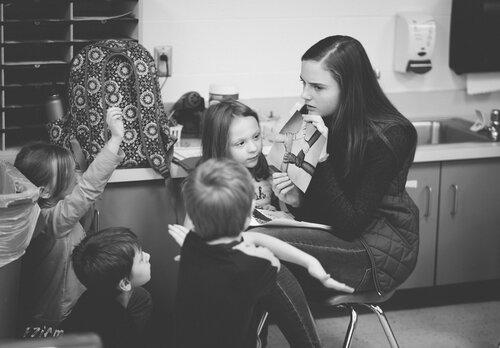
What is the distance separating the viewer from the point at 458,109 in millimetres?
3854

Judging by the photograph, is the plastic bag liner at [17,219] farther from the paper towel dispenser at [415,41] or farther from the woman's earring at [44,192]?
the paper towel dispenser at [415,41]

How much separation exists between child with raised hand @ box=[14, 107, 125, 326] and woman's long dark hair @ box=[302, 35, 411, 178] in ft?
2.25

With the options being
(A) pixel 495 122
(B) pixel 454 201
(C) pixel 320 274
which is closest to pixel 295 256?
(C) pixel 320 274

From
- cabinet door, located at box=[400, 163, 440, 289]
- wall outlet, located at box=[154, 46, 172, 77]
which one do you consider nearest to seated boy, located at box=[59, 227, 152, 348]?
wall outlet, located at box=[154, 46, 172, 77]

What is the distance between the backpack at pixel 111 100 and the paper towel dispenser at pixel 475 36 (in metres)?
1.45

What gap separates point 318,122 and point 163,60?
1.11 meters

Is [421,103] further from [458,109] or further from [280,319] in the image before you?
[280,319]

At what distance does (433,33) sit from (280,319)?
1747mm

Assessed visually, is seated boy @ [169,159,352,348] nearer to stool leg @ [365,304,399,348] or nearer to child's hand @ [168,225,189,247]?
child's hand @ [168,225,189,247]

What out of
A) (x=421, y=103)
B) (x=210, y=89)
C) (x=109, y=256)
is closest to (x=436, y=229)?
(x=421, y=103)

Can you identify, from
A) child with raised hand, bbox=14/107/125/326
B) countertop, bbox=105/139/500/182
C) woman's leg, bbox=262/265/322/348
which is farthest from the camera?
countertop, bbox=105/139/500/182

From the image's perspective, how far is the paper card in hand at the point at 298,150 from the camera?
8.15ft

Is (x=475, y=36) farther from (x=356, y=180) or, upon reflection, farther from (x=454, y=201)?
(x=356, y=180)

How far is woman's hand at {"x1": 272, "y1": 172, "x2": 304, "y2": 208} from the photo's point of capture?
2547mm
